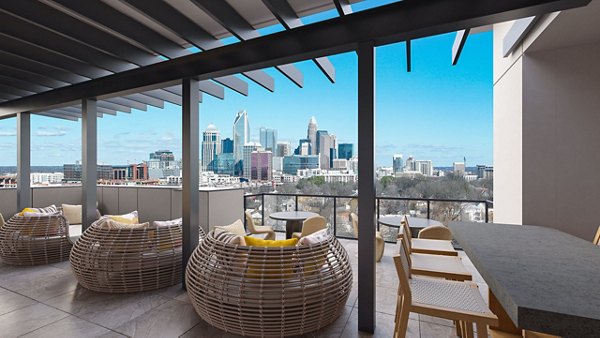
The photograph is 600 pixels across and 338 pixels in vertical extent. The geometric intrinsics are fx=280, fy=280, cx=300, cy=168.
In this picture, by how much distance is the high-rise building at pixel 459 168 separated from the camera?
6786 mm

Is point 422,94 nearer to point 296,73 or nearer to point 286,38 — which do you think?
point 296,73

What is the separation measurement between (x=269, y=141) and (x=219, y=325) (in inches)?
355

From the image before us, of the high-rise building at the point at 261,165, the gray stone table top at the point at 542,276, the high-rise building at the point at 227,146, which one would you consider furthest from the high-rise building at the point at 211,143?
the gray stone table top at the point at 542,276

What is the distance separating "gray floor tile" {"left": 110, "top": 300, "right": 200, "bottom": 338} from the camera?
92.6 inches

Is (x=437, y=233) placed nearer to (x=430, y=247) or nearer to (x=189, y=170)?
(x=430, y=247)

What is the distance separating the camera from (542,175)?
2838 mm

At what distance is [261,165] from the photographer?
28.7 feet

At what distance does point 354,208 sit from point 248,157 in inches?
173

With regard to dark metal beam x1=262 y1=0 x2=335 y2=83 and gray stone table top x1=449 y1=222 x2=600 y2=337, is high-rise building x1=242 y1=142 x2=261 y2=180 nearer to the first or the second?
dark metal beam x1=262 y1=0 x2=335 y2=83

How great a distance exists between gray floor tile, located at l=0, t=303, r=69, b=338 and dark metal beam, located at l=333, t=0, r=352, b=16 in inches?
145

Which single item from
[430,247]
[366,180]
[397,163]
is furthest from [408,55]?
[397,163]

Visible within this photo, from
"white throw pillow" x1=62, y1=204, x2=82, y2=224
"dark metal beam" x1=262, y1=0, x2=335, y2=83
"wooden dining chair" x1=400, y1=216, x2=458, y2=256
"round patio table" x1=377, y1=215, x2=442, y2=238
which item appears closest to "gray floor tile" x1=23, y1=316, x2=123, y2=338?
"wooden dining chair" x1=400, y1=216, x2=458, y2=256

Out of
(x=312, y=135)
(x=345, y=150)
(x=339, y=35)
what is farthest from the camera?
(x=312, y=135)

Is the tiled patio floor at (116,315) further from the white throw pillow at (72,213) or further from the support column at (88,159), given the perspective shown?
the white throw pillow at (72,213)
